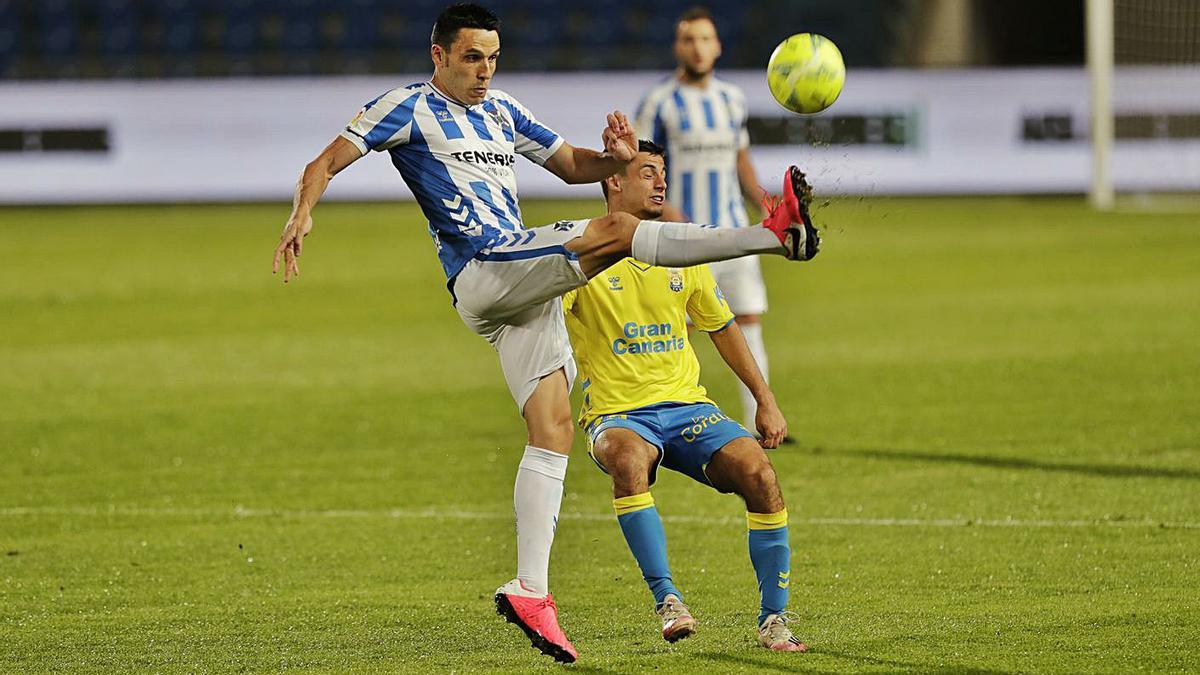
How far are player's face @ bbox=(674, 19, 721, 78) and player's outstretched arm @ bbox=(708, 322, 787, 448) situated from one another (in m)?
3.99

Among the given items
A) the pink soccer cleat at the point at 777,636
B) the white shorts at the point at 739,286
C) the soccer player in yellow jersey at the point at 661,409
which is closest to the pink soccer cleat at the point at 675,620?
the soccer player in yellow jersey at the point at 661,409

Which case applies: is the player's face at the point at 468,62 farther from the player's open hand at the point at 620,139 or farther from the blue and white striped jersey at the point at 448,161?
the player's open hand at the point at 620,139

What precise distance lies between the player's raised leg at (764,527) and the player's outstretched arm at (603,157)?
99 cm

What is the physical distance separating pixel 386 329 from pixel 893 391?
5313 millimetres

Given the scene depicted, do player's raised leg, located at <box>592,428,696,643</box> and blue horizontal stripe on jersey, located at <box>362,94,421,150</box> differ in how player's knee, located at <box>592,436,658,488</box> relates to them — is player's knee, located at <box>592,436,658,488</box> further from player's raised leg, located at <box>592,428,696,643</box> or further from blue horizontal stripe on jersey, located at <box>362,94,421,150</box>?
blue horizontal stripe on jersey, located at <box>362,94,421,150</box>

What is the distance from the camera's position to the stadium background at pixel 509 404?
5.92m

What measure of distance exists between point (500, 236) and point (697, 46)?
4.39 m

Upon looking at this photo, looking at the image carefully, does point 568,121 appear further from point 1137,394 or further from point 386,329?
point 1137,394

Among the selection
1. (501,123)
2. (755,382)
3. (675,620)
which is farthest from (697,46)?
(675,620)

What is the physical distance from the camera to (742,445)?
5.36m

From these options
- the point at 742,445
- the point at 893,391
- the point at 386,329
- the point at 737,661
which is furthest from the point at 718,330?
the point at 386,329

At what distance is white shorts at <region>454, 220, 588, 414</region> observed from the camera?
5.14 m

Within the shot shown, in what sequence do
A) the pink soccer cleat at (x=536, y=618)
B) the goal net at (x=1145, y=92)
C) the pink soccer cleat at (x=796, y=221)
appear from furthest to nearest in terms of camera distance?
the goal net at (x=1145, y=92)
the pink soccer cleat at (x=536, y=618)
the pink soccer cleat at (x=796, y=221)

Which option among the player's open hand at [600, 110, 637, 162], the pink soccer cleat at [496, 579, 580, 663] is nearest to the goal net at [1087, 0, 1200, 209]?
the player's open hand at [600, 110, 637, 162]
